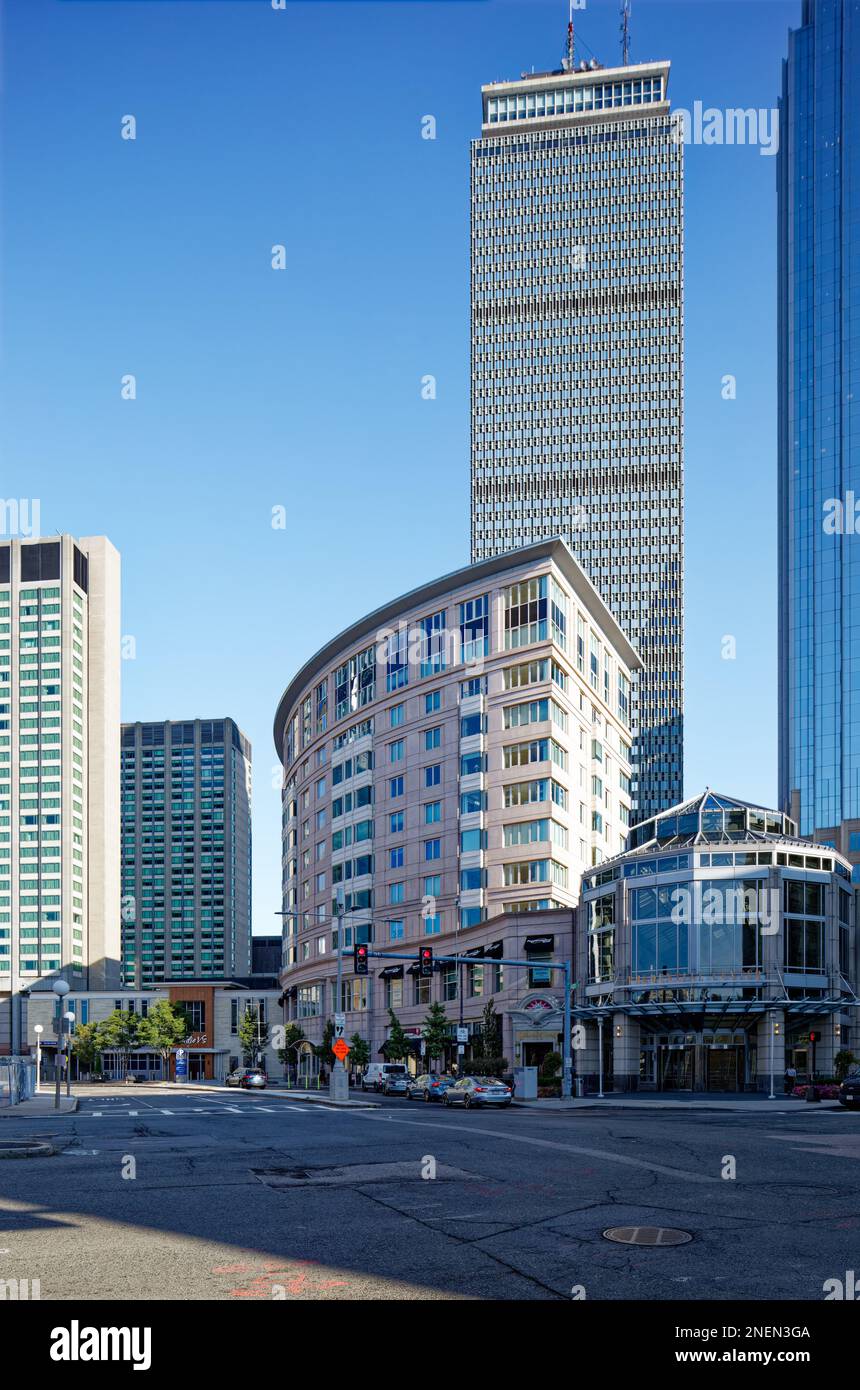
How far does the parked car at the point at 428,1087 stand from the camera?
55.7 meters

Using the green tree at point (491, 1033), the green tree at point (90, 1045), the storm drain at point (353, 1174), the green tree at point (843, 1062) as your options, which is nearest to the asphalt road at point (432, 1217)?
the storm drain at point (353, 1174)

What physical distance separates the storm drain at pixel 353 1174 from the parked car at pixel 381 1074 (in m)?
46.8

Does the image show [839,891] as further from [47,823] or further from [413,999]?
[47,823]

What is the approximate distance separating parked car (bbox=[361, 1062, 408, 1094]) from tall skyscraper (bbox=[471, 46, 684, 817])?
113233 mm

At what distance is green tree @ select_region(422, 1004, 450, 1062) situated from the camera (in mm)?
76188

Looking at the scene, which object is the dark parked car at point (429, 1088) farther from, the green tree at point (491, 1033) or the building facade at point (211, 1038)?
the building facade at point (211, 1038)

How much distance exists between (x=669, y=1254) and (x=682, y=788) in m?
173

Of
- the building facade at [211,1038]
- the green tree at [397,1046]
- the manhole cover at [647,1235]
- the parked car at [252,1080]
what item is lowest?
the building facade at [211,1038]

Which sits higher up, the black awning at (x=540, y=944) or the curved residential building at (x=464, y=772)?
the curved residential building at (x=464, y=772)

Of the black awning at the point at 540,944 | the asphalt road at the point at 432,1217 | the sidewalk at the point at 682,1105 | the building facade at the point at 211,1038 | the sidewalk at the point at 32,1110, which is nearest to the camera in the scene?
the asphalt road at the point at 432,1217

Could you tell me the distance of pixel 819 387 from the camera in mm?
176375

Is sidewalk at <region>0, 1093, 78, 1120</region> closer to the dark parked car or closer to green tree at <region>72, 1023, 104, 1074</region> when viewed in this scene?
the dark parked car

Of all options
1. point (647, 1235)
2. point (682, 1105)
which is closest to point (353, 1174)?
point (647, 1235)
